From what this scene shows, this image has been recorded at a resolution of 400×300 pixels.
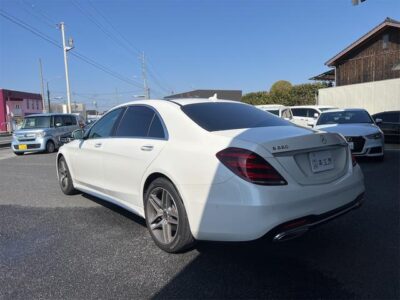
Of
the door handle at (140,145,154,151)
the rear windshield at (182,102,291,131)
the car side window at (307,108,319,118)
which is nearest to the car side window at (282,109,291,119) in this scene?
the car side window at (307,108,319,118)

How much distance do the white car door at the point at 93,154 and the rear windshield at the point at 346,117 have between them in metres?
7.42

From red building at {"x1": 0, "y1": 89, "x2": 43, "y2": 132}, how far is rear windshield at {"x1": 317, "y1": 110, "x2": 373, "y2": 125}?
137 feet

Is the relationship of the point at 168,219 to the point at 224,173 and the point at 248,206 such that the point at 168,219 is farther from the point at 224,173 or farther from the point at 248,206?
the point at 248,206

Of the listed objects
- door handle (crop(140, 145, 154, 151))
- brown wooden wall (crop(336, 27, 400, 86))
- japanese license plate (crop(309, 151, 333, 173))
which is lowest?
japanese license plate (crop(309, 151, 333, 173))

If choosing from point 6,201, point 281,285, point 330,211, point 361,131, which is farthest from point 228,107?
point 361,131

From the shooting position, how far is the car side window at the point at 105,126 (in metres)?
4.87

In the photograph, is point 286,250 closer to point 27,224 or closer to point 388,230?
point 388,230

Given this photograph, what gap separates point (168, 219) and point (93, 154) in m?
1.89

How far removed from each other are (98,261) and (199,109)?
187 cm

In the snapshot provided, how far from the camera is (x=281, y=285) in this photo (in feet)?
9.75

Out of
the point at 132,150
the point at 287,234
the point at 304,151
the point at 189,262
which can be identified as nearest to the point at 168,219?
the point at 189,262

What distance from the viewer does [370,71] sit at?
28000 millimetres

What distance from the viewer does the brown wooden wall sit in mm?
26228

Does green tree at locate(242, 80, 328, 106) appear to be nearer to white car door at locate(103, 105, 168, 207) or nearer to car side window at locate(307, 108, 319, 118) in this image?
car side window at locate(307, 108, 319, 118)
